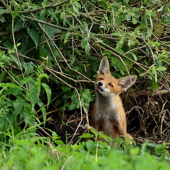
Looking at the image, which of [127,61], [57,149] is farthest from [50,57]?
[57,149]

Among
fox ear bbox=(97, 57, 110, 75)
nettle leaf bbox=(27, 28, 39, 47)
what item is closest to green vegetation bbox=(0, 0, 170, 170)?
nettle leaf bbox=(27, 28, 39, 47)

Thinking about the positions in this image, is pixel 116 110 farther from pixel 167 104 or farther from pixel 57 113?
pixel 167 104

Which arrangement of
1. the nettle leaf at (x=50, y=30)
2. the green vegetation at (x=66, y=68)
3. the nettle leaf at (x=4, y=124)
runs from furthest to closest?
the nettle leaf at (x=50, y=30) → the nettle leaf at (x=4, y=124) → the green vegetation at (x=66, y=68)

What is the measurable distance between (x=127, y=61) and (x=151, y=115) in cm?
214

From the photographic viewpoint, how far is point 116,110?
668cm

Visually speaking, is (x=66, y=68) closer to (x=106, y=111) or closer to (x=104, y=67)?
(x=104, y=67)

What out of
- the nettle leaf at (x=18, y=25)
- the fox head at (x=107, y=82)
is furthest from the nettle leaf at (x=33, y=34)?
the fox head at (x=107, y=82)

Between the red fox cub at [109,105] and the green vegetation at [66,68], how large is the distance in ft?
0.64

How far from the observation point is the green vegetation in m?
3.87

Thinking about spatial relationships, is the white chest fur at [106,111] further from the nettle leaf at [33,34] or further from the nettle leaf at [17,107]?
the nettle leaf at [17,107]

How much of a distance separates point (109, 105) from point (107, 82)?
0.53 metres

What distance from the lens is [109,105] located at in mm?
6707

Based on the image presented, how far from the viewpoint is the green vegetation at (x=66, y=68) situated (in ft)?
12.7

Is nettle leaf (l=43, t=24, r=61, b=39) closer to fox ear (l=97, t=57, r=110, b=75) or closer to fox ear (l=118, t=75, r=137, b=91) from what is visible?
fox ear (l=97, t=57, r=110, b=75)
